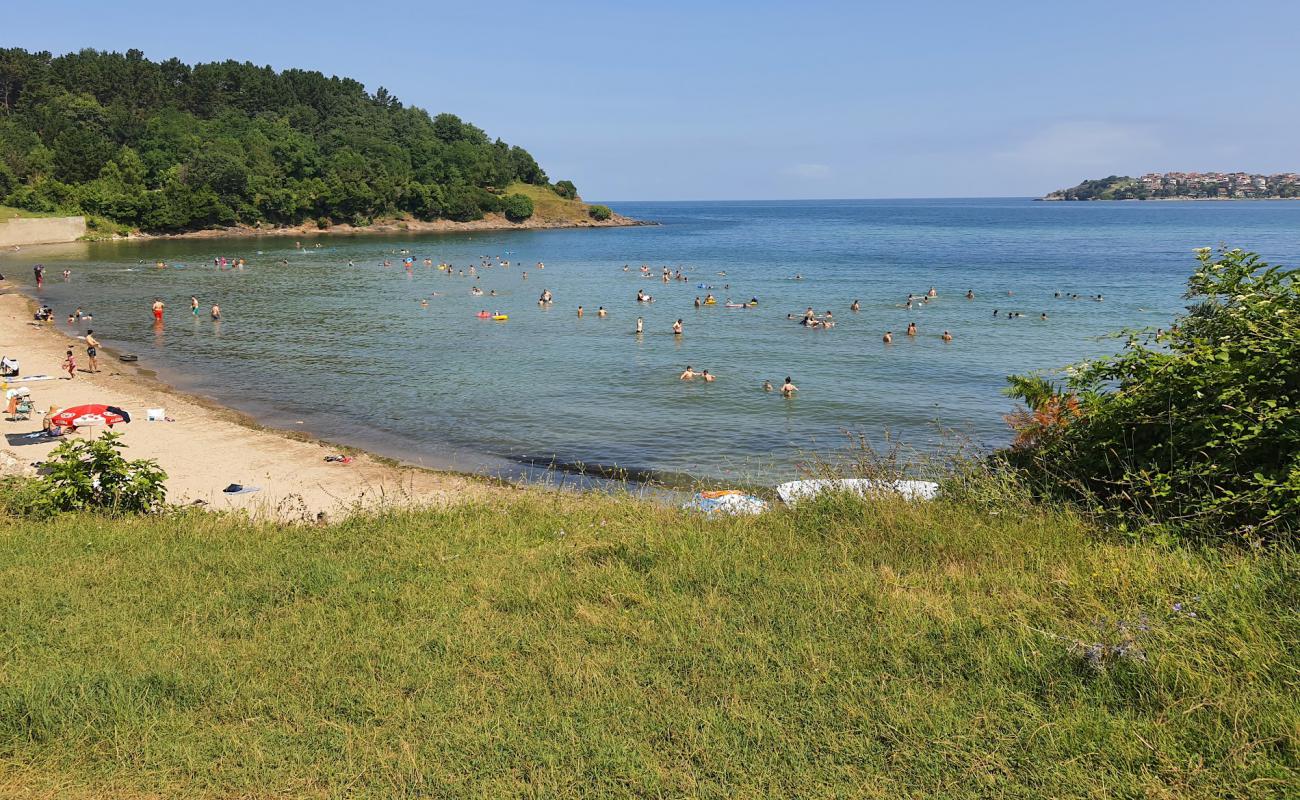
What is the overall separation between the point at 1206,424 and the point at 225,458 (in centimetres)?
2018

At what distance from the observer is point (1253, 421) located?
7555 mm

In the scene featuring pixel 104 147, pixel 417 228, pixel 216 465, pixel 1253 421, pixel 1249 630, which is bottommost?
pixel 216 465

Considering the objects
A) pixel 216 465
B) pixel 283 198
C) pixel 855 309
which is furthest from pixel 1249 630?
pixel 283 198

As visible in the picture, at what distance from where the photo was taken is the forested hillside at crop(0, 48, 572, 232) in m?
108

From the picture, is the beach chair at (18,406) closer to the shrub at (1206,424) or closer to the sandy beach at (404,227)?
the shrub at (1206,424)

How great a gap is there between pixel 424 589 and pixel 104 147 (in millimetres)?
131995

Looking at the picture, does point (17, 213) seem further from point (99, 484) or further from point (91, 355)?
point (99, 484)

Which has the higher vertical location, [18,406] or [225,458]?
[18,406]

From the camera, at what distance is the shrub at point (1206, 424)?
293 inches

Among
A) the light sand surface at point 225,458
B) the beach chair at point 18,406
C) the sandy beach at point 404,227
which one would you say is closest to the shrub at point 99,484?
the light sand surface at point 225,458

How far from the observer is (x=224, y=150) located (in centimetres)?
12050

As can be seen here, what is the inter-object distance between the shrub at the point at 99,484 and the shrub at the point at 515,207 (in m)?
146

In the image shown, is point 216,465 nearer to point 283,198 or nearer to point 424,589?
point 424,589

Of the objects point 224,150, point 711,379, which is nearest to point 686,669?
point 711,379
